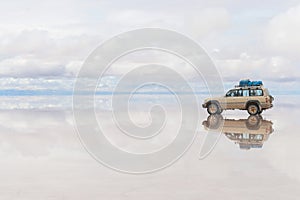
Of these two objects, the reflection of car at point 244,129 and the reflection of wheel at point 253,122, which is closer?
the reflection of car at point 244,129

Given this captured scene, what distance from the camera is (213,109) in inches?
1020

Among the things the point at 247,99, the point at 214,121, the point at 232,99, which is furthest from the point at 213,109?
the point at 214,121

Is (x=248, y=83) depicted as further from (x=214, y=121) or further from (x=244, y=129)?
(x=244, y=129)

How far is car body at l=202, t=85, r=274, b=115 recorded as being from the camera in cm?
2486

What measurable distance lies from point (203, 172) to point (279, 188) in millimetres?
2189

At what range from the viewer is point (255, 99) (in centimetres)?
2492

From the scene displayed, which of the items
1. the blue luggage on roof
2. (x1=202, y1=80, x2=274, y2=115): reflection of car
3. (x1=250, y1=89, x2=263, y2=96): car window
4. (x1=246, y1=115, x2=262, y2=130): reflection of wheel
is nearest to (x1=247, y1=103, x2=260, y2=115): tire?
(x1=202, y1=80, x2=274, y2=115): reflection of car

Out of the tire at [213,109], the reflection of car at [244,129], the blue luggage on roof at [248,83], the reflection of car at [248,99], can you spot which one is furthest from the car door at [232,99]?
the reflection of car at [244,129]

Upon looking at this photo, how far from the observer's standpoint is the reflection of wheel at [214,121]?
20042mm

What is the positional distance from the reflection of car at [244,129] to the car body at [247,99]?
26.8 inches

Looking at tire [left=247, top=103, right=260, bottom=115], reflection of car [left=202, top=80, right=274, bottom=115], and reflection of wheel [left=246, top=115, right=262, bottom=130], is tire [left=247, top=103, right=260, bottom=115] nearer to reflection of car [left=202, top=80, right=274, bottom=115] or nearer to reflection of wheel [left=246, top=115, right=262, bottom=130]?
reflection of car [left=202, top=80, right=274, bottom=115]

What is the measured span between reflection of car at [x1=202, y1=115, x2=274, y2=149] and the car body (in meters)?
0.68

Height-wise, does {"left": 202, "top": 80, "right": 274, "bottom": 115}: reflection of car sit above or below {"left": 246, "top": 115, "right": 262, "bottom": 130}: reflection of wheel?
above

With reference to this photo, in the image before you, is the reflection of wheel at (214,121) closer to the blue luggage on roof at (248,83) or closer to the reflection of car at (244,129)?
the reflection of car at (244,129)
